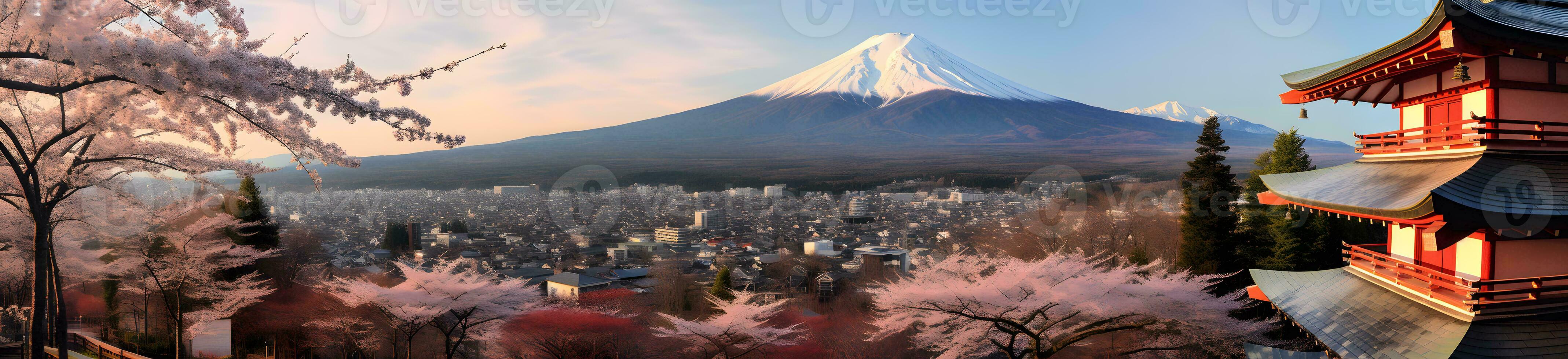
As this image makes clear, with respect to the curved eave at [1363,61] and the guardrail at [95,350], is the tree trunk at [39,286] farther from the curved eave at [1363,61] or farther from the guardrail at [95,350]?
the curved eave at [1363,61]

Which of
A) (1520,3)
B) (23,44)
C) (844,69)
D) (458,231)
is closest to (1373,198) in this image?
(1520,3)

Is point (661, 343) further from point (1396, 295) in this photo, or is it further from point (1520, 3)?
point (1520, 3)

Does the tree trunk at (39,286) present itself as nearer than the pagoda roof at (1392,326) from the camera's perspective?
No

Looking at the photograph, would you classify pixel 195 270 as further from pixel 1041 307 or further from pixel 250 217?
pixel 1041 307

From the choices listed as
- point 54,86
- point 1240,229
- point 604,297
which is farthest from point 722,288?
point 54,86

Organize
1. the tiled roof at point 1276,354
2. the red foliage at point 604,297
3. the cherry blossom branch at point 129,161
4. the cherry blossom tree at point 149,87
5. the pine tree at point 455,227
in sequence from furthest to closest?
1. the pine tree at point 455,227
2. the red foliage at point 604,297
3. the tiled roof at point 1276,354
4. the cherry blossom branch at point 129,161
5. the cherry blossom tree at point 149,87

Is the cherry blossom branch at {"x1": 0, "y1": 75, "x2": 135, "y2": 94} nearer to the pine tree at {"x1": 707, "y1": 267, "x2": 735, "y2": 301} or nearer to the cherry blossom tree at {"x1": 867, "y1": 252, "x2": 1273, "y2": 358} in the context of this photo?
the cherry blossom tree at {"x1": 867, "y1": 252, "x2": 1273, "y2": 358}

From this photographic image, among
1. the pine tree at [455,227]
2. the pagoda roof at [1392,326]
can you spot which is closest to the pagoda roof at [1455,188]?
the pagoda roof at [1392,326]

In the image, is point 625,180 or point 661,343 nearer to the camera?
point 661,343
